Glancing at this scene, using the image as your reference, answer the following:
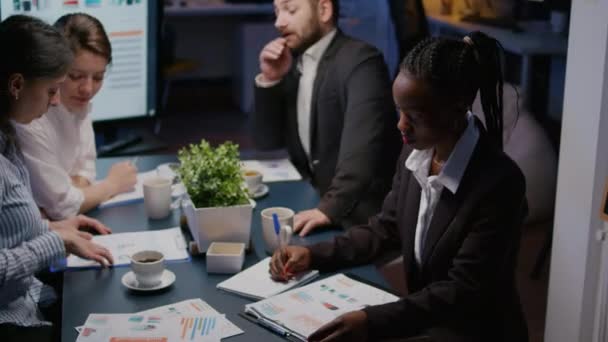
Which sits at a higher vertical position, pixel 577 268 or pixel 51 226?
pixel 51 226

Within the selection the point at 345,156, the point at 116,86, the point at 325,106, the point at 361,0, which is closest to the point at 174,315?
the point at 345,156

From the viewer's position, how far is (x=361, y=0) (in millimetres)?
5793

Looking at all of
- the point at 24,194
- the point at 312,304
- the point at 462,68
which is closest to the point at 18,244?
the point at 24,194

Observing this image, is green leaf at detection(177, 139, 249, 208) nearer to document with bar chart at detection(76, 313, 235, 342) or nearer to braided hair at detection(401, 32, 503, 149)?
document with bar chart at detection(76, 313, 235, 342)

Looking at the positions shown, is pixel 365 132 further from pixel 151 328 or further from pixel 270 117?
pixel 151 328

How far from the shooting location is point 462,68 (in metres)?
1.65

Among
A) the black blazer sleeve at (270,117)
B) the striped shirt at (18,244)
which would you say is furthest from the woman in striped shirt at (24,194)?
the black blazer sleeve at (270,117)

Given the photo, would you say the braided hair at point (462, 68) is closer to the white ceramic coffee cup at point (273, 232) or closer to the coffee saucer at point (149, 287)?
the white ceramic coffee cup at point (273, 232)

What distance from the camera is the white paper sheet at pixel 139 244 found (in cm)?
201

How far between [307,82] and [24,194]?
1.24m

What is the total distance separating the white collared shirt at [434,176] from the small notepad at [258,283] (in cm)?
28

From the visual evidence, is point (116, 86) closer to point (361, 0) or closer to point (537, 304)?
point (537, 304)

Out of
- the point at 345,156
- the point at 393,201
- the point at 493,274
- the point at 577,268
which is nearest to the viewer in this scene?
the point at 493,274

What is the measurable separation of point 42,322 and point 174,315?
1.36 ft
